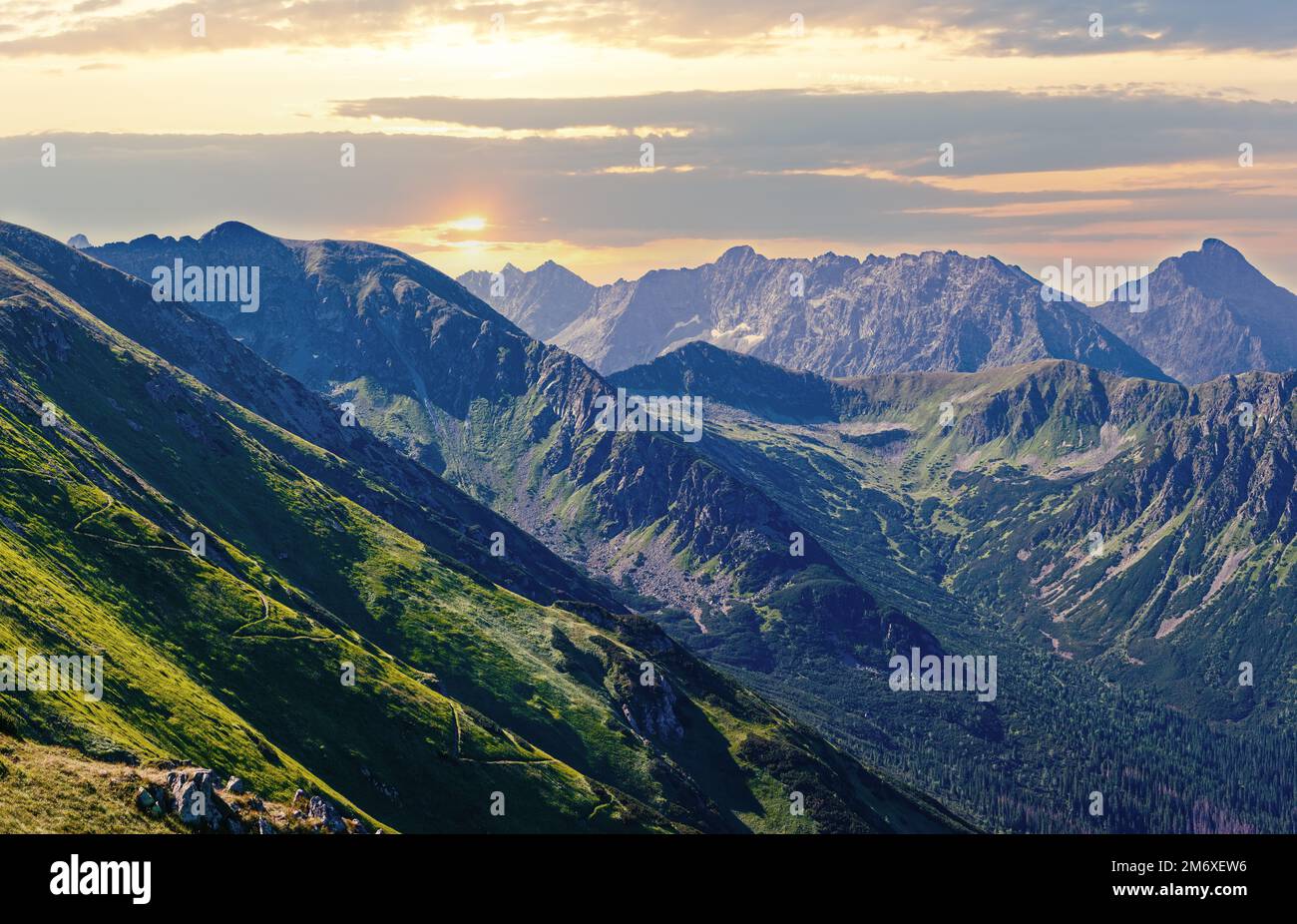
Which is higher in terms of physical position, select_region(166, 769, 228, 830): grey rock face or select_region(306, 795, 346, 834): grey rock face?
select_region(166, 769, 228, 830): grey rock face

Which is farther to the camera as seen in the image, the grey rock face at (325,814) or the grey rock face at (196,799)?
the grey rock face at (325,814)

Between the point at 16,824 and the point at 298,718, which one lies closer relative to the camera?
the point at 16,824

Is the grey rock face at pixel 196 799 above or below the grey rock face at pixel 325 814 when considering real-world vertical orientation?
above

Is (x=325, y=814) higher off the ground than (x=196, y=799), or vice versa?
(x=196, y=799)

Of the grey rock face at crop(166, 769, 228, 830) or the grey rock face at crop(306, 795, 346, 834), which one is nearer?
the grey rock face at crop(166, 769, 228, 830)

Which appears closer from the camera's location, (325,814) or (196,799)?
(196,799)
